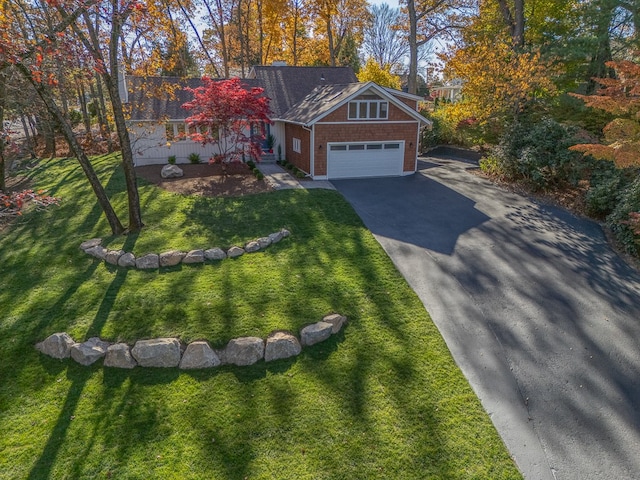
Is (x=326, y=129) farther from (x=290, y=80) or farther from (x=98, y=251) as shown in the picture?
(x=98, y=251)

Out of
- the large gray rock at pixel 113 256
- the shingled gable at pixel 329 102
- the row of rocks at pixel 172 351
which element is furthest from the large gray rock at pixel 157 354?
the shingled gable at pixel 329 102

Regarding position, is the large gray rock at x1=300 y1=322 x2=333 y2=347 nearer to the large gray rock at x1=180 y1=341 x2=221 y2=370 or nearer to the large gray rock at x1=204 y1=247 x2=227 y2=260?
the large gray rock at x1=180 y1=341 x2=221 y2=370

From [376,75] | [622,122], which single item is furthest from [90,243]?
[376,75]

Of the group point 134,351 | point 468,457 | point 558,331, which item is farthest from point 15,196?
point 558,331

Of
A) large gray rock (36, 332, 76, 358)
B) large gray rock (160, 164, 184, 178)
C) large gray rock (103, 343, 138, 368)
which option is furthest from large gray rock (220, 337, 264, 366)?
large gray rock (160, 164, 184, 178)

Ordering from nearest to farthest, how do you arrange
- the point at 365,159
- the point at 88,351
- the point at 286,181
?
A: the point at 88,351, the point at 286,181, the point at 365,159

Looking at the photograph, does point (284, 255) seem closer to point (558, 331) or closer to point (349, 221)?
point (349, 221)
